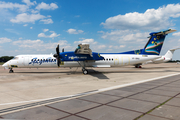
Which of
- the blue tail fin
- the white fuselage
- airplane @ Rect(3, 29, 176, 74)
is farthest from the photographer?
the blue tail fin

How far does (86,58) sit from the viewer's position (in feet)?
63.9

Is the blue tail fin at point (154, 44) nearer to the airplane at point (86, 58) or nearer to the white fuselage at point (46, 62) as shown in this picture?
the airplane at point (86, 58)

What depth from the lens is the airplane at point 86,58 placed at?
19.0 meters

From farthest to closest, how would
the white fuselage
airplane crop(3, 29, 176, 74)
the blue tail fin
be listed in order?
the blue tail fin
the white fuselage
airplane crop(3, 29, 176, 74)

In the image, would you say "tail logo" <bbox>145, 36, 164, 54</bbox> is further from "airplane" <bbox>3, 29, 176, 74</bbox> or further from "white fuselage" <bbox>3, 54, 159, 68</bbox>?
"white fuselage" <bbox>3, 54, 159, 68</bbox>

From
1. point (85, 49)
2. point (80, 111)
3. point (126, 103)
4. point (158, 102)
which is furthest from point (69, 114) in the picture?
point (85, 49)

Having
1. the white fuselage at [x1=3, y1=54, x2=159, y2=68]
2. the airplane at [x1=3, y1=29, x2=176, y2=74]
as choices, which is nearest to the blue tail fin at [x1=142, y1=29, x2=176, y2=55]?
the airplane at [x1=3, y1=29, x2=176, y2=74]

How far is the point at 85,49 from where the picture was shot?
17.4 metres

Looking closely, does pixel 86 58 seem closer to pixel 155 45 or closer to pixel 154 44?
pixel 154 44

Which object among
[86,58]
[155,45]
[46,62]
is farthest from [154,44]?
[46,62]

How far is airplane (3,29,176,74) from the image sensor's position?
62.2 ft

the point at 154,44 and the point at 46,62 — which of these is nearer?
the point at 46,62

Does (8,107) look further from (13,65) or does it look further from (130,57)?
(130,57)

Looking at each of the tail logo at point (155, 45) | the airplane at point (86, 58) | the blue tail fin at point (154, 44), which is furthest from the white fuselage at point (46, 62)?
the tail logo at point (155, 45)
